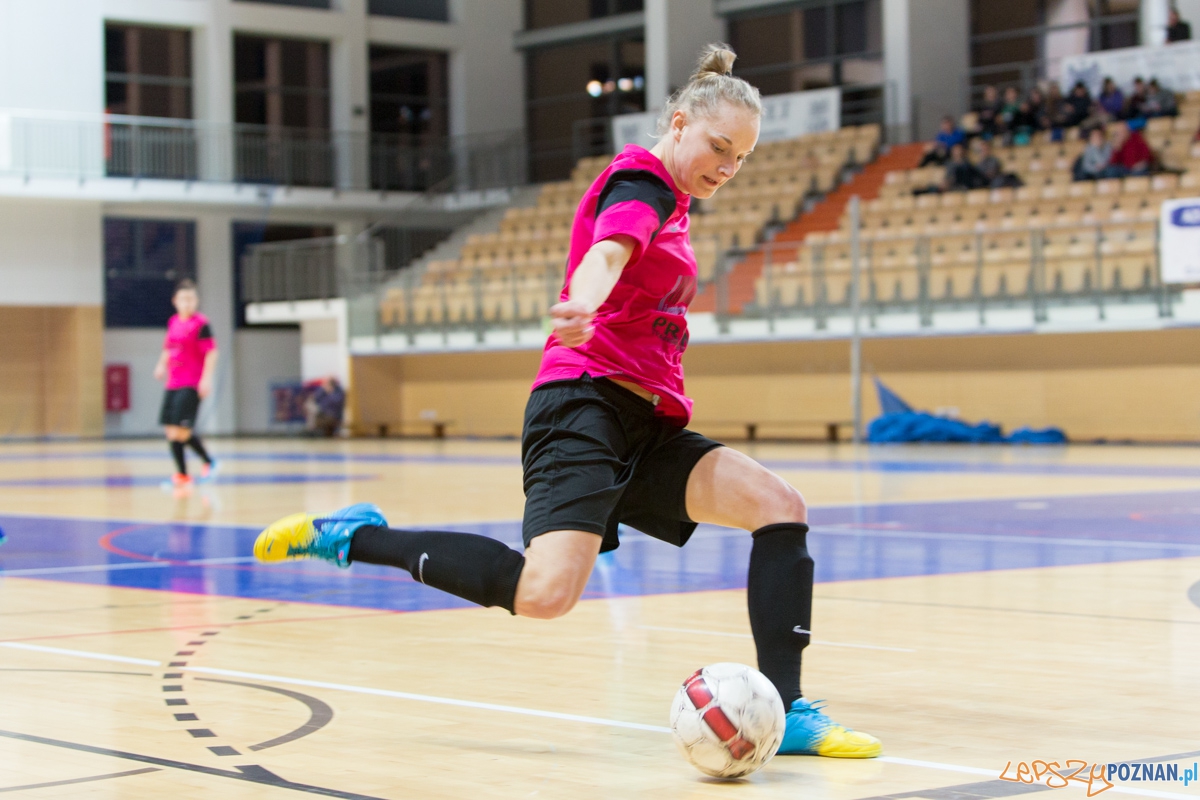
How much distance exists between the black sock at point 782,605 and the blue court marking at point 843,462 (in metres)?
12.3

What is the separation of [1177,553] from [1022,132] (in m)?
18.4

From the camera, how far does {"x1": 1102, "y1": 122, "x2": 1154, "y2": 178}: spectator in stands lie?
23375 mm

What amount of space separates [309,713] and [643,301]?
154 cm

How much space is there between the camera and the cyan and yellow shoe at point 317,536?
14.1 feet

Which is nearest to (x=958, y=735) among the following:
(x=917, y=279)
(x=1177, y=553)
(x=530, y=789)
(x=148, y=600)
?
(x=530, y=789)

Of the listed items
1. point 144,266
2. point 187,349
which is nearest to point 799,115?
point 144,266

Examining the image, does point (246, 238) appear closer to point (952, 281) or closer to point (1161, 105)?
point (952, 281)

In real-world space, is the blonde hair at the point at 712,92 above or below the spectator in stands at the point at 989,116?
below

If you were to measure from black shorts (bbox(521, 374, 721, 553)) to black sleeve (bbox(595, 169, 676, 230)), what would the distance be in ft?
1.66

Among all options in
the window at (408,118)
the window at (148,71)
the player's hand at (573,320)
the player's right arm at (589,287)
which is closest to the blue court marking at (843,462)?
the window at (148,71)

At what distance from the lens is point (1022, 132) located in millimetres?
25781

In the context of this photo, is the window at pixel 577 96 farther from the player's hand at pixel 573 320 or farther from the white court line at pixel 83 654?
the player's hand at pixel 573 320

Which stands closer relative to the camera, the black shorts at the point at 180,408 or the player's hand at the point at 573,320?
the player's hand at the point at 573,320

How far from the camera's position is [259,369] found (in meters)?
35.8
